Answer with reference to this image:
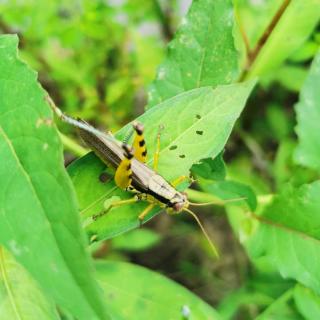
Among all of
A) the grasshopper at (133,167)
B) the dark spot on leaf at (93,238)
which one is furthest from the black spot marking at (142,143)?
the dark spot on leaf at (93,238)

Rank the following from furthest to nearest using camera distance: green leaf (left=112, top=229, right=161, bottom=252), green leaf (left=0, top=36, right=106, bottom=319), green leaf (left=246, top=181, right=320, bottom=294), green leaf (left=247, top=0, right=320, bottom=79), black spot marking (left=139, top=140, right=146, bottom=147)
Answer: green leaf (left=112, top=229, right=161, bottom=252), green leaf (left=247, top=0, right=320, bottom=79), green leaf (left=246, top=181, right=320, bottom=294), black spot marking (left=139, top=140, right=146, bottom=147), green leaf (left=0, top=36, right=106, bottom=319)

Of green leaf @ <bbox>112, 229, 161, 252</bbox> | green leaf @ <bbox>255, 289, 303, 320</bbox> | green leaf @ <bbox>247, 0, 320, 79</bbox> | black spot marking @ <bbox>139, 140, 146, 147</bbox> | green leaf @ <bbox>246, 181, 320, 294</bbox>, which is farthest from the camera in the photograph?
green leaf @ <bbox>112, 229, 161, 252</bbox>

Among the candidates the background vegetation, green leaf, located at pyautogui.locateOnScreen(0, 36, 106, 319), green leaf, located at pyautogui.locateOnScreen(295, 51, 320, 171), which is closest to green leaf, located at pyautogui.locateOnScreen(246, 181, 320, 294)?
the background vegetation

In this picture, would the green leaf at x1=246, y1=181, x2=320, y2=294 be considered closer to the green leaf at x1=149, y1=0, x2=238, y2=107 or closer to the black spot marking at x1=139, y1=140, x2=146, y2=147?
the green leaf at x1=149, y1=0, x2=238, y2=107

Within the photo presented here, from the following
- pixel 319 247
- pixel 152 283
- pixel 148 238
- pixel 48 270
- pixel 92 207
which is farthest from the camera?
pixel 148 238

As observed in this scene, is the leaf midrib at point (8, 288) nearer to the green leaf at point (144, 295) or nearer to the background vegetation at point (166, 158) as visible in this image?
the background vegetation at point (166, 158)

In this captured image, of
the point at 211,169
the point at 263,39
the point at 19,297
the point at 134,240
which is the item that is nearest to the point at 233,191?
the point at 211,169

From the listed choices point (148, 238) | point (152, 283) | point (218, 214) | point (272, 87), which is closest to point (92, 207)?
point (152, 283)

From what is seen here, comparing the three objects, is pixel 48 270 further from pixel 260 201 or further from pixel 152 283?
pixel 260 201
